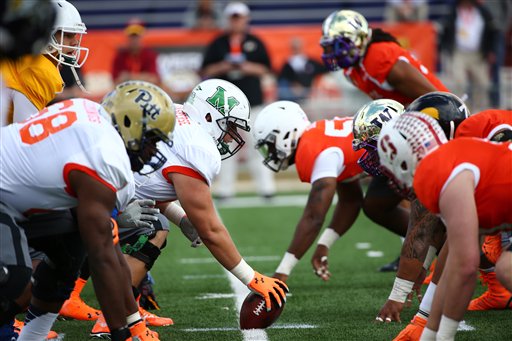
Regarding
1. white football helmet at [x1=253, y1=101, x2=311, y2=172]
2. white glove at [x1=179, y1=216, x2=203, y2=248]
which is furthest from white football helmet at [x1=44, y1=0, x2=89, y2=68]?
white football helmet at [x1=253, y1=101, x2=311, y2=172]

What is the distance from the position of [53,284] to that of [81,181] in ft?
2.15

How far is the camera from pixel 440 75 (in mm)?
13641

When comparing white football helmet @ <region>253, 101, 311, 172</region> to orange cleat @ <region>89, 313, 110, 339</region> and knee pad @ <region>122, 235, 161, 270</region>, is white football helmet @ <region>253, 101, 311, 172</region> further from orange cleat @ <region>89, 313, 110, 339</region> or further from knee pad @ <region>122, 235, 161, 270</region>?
orange cleat @ <region>89, 313, 110, 339</region>

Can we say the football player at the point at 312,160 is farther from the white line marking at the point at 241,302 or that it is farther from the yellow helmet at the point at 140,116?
the yellow helmet at the point at 140,116

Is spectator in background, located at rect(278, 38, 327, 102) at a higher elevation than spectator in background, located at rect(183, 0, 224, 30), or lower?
lower

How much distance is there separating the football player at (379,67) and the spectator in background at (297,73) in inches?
257

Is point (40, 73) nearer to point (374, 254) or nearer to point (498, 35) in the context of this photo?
point (374, 254)

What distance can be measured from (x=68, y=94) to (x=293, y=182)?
427cm

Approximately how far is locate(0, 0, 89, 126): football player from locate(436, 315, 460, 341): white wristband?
2.56 metres

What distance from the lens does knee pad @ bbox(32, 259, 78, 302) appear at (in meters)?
4.03

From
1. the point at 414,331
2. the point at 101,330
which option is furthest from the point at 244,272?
the point at 414,331

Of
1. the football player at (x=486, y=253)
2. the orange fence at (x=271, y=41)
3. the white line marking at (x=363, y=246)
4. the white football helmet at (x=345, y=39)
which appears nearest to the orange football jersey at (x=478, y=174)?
the football player at (x=486, y=253)

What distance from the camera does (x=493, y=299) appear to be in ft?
16.6

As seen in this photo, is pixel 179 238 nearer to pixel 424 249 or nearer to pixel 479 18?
pixel 424 249
